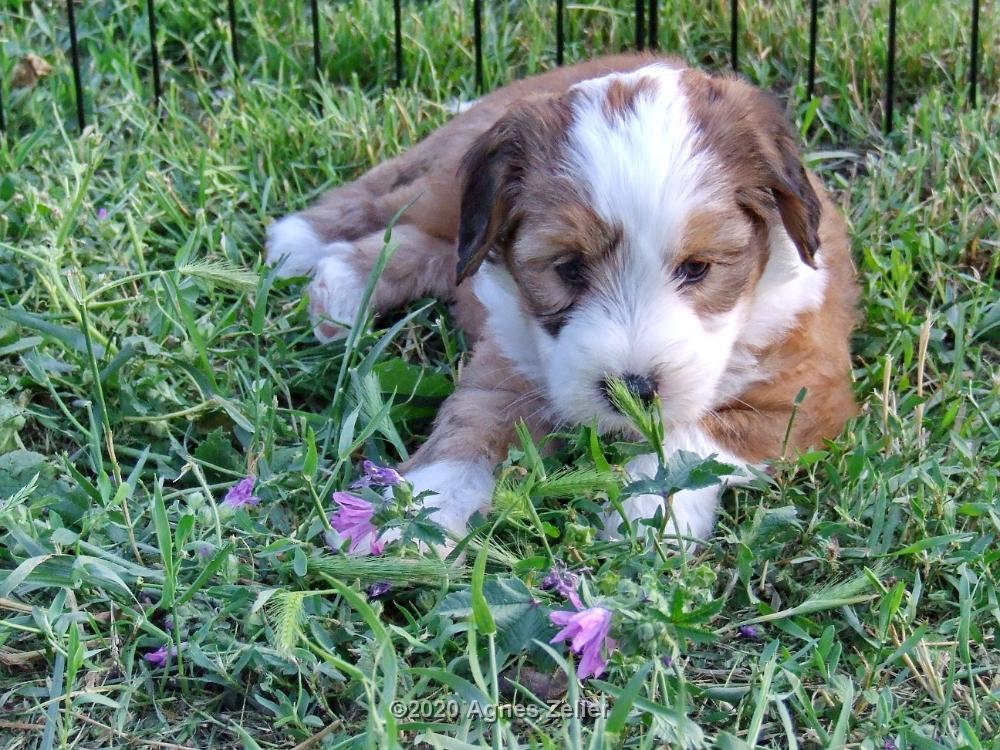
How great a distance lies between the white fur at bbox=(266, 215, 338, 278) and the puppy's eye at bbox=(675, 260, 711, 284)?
4.92 feet

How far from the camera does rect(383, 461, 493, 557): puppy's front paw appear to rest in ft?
9.67

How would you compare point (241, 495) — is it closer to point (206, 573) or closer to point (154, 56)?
point (206, 573)

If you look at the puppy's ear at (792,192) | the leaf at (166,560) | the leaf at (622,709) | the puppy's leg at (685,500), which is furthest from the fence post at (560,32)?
the leaf at (622,709)

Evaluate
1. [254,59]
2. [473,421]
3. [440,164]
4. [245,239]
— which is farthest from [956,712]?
[254,59]

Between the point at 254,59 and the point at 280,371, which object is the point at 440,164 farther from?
the point at 254,59

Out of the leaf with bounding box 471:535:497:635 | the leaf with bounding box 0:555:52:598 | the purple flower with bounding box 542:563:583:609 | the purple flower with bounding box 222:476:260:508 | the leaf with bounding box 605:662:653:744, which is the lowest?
the purple flower with bounding box 542:563:583:609

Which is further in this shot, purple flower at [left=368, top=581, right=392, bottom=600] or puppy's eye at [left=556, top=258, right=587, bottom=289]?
puppy's eye at [left=556, top=258, right=587, bottom=289]

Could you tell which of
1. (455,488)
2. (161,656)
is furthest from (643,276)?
(161,656)

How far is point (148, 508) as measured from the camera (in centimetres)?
296

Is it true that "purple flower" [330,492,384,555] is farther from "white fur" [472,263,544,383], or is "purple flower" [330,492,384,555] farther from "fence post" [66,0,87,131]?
"fence post" [66,0,87,131]

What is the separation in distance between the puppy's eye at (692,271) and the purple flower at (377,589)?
3.07 feet

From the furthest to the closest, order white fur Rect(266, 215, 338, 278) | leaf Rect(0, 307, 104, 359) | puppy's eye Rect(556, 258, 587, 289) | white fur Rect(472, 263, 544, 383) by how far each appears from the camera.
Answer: white fur Rect(266, 215, 338, 278)
leaf Rect(0, 307, 104, 359)
white fur Rect(472, 263, 544, 383)
puppy's eye Rect(556, 258, 587, 289)

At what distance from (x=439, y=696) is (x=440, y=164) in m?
2.04

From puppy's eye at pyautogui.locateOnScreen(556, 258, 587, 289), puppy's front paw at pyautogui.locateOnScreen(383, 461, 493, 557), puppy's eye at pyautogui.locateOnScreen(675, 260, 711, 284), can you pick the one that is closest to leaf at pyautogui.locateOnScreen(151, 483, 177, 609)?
puppy's front paw at pyautogui.locateOnScreen(383, 461, 493, 557)
